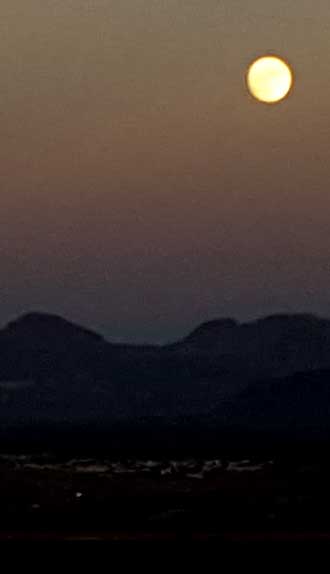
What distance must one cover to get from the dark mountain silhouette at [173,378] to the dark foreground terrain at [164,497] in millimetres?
896

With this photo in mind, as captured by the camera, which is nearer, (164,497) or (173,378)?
(164,497)

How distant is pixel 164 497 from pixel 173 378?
253 inches

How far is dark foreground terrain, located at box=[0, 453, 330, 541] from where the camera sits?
240 centimetres

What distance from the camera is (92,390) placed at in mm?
18609

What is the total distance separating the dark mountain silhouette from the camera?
17234 millimetres

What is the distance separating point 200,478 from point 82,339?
5.14 metres

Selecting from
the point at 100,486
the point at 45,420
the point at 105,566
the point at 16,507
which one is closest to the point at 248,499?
the point at 16,507

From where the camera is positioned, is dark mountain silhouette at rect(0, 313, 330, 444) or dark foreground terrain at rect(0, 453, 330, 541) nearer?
dark foreground terrain at rect(0, 453, 330, 541)

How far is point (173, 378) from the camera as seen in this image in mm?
17672

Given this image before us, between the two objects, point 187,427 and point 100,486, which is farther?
point 187,427

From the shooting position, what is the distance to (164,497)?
11.3 m

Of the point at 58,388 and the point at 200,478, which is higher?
the point at 58,388

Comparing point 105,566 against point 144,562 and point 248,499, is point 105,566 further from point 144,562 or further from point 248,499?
point 248,499

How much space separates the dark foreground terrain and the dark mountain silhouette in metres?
0.90
